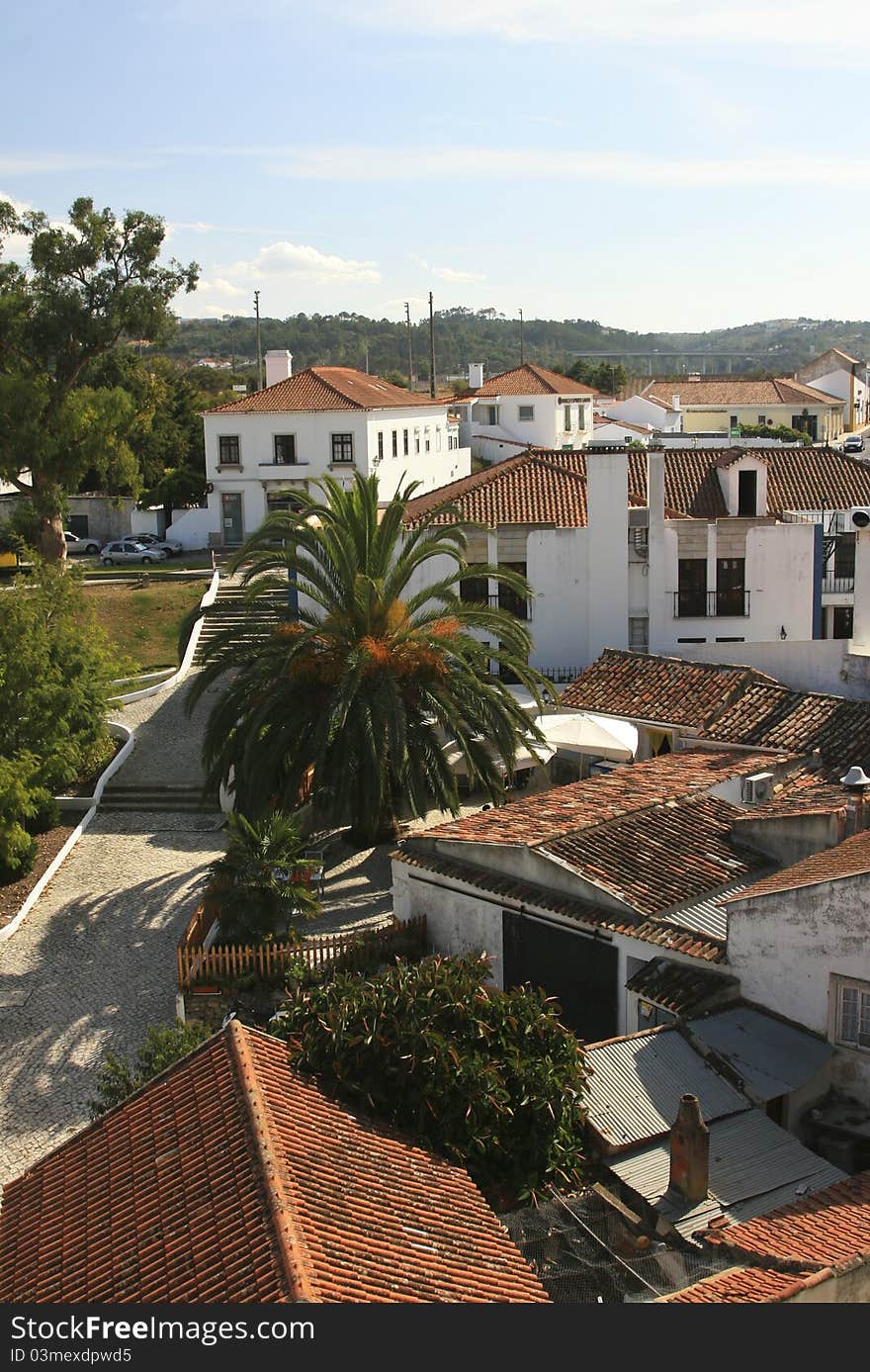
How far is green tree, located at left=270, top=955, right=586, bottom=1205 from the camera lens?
12.7 m

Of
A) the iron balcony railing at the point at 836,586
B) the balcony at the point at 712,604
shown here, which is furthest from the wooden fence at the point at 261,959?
the iron balcony railing at the point at 836,586

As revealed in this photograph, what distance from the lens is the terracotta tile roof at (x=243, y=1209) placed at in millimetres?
9922

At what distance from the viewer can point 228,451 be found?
5034cm

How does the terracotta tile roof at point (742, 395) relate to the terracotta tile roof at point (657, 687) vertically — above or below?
above

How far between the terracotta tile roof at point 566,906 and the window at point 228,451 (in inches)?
1319

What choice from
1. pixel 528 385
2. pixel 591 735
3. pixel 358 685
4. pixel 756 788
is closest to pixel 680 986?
pixel 756 788

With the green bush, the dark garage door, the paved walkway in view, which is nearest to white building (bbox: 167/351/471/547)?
the paved walkway

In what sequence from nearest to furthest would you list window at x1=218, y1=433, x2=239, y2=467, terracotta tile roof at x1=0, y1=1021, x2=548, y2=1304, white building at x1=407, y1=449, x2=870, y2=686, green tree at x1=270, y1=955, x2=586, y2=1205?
1. terracotta tile roof at x1=0, y1=1021, x2=548, y2=1304
2. green tree at x1=270, y1=955, x2=586, y2=1205
3. white building at x1=407, y1=449, x2=870, y2=686
4. window at x1=218, y1=433, x2=239, y2=467

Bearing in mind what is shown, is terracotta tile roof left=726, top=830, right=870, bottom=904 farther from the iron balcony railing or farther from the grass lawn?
the grass lawn

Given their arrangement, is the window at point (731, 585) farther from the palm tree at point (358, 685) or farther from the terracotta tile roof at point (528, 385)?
the terracotta tile roof at point (528, 385)

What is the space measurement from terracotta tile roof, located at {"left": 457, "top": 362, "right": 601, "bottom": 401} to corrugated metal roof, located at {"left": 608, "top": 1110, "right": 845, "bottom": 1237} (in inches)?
2217

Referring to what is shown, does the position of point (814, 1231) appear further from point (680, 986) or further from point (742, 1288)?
point (680, 986)

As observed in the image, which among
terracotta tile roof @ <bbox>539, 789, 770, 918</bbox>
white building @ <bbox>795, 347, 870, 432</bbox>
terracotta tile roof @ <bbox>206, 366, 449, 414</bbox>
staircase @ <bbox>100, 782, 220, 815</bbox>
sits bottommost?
staircase @ <bbox>100, 782, 220, 815</bbox>

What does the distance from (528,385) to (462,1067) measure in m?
58.5
